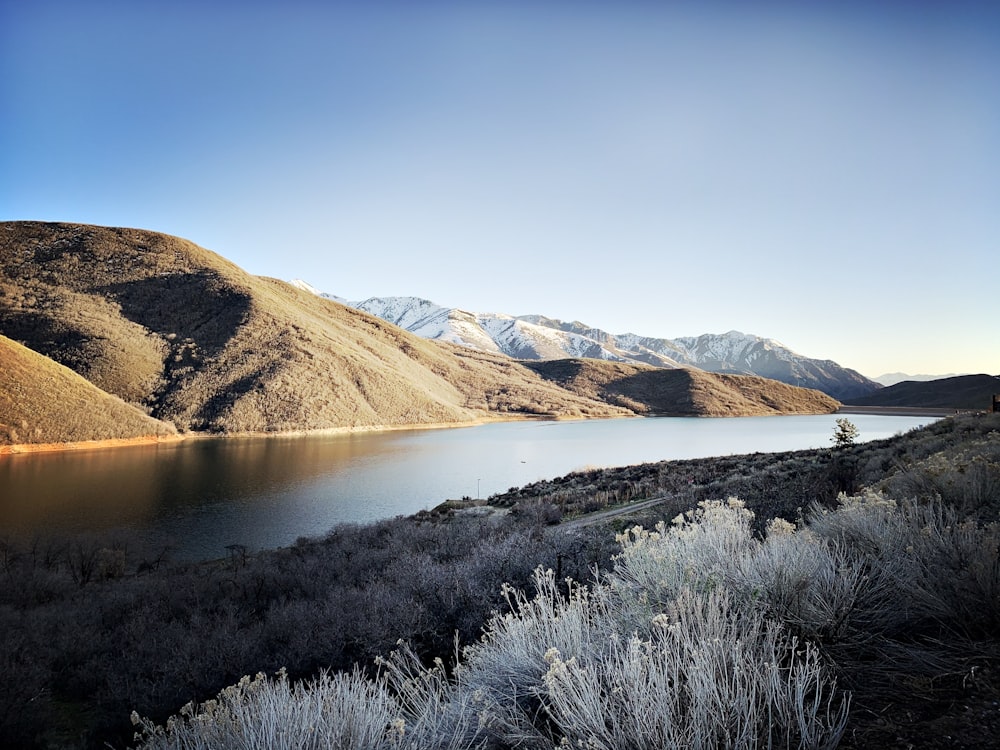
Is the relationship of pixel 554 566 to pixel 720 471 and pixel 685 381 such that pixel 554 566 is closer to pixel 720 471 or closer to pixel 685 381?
pixel 720 471

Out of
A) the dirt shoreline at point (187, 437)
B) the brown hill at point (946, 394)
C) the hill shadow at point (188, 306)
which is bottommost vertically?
the dirt shoreline at point (187, 437)

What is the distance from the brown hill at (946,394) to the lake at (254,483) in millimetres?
88613

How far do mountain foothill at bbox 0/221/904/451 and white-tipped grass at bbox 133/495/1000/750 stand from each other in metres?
46.2

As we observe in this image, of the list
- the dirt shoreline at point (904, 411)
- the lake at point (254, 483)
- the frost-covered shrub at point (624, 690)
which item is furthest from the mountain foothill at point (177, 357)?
the frost-covered shrub at point (624, 690)

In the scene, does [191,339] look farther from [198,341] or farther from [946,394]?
[946,394]

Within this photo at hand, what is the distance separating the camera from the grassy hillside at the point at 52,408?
36625 millimetres

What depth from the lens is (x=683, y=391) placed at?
121 metres

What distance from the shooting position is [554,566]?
222 inches

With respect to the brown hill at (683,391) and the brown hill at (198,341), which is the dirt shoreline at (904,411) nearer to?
the brown hill at (683,391)

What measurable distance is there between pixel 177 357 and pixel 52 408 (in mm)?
22969

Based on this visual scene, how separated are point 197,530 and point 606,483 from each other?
576 inches

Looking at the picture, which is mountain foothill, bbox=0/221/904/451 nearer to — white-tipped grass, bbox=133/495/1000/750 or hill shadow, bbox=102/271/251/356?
hill shadow, bbox=102/271/251/356

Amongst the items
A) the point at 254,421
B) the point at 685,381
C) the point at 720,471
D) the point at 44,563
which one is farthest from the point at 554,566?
the point at 685,381

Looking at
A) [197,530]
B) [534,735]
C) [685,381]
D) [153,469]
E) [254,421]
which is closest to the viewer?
[534,735]
